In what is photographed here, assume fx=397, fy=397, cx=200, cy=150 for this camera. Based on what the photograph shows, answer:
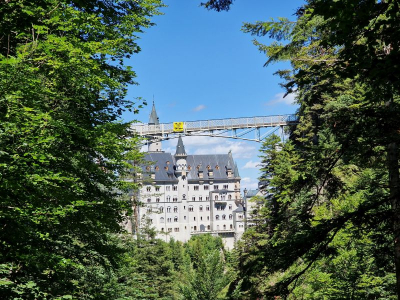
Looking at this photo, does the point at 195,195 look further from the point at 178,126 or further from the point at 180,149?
the point at 178,126

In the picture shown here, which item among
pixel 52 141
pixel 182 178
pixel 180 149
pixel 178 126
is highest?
pixel 180 149

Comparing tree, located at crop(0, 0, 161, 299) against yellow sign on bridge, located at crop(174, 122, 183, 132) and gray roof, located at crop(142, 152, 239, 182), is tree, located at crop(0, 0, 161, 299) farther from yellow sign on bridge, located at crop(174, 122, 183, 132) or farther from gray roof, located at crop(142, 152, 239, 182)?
gray roof, located at crop(142, 152, 239, 182)

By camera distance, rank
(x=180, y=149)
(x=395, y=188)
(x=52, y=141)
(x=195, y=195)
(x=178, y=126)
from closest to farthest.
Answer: (x=395, y=188) → (x=52, y=141) → (x=178, y=126) → (x=180, y=149) → (x=195, y=195)

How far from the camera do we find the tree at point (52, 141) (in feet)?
22.2

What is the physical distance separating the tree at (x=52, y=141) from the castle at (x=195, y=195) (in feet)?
291

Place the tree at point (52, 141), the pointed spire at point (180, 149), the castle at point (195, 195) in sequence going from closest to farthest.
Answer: the tree at point (52, 141), the castle at point (195, 195), the pointed spire at point (180, 149)

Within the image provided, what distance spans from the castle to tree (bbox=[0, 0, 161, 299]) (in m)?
88.7

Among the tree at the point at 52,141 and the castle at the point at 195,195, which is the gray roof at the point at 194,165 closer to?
the castle at the point at 195,195

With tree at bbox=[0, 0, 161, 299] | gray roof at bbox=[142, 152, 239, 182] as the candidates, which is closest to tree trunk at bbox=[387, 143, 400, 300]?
tree at bbox=[0, 0, 161, 299]

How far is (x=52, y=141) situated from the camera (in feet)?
27.4

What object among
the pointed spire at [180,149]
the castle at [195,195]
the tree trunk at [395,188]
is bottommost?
the tree trunk at [395,188]

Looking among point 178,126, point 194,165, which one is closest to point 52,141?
point 178,126

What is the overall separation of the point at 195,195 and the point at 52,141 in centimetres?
10120

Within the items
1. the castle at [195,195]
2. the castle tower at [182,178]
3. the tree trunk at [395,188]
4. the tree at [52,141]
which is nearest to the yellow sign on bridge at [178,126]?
the tree at [52,141]
